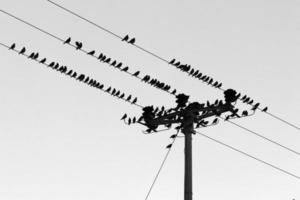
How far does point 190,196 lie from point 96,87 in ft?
17.6

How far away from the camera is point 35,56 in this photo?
1585 cm

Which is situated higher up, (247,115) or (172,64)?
(172,64)

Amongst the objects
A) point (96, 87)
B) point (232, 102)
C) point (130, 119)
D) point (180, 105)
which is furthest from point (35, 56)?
point (232, 102)

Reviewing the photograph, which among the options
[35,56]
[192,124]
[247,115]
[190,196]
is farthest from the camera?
[35,56]

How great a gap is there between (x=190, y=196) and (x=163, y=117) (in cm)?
238

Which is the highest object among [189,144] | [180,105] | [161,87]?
[161,87]

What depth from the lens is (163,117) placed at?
14172 millimetres

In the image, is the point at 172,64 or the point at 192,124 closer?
the point at 192,124

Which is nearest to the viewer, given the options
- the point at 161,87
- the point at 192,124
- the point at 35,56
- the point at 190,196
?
the point at 190,196

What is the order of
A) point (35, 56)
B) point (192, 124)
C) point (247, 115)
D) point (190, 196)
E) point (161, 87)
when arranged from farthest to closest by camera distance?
point (161, 87) < point (35, 56) < point (247, 115) < point (192, 124) < point (190, 196)

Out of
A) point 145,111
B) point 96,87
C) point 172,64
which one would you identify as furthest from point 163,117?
point 172,64

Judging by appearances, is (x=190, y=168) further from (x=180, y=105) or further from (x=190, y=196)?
(x=180, y=105)

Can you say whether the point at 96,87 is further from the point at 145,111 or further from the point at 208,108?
the point at 208,108

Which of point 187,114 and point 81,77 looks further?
point 81,77
